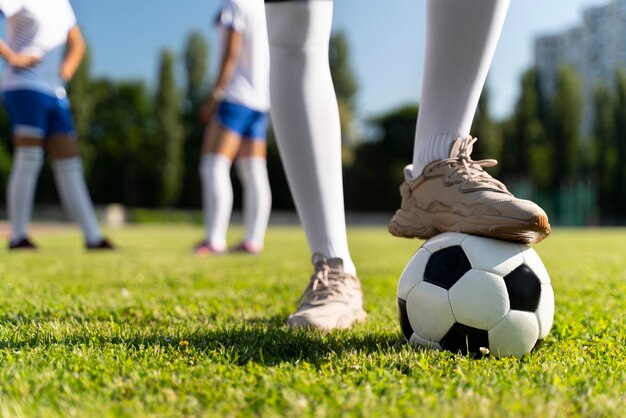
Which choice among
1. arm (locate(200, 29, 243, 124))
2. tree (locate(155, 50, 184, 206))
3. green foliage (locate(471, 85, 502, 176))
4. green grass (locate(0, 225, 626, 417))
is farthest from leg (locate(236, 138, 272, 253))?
green foliage (locate(471, 85, 502, 176))

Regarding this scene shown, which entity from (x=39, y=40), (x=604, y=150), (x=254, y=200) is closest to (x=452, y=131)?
(x=254, y=200)

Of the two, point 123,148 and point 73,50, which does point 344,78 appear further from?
point 73,50

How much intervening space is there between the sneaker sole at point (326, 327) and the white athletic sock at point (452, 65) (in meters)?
0.56

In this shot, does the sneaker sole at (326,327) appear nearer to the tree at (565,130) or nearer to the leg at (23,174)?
the leg at (23,174)

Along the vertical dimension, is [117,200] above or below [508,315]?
below

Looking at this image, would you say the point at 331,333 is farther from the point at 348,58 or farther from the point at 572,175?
the point at 572,175

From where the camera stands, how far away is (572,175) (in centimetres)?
3788

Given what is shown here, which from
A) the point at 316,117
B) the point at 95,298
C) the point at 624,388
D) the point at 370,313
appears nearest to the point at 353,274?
the point at 370,313

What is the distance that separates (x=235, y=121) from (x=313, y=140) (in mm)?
4146

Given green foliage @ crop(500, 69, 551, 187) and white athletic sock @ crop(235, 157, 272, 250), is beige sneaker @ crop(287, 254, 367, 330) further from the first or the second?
green foliage @ crop(500, 69, 551, 187)

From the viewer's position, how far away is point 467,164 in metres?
1.68

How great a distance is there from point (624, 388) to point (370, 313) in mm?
1171

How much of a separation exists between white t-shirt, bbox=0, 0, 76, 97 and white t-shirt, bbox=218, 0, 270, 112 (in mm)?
1591

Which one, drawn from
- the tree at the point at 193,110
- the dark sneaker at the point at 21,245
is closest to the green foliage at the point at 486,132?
the tree at the point at 193,110
